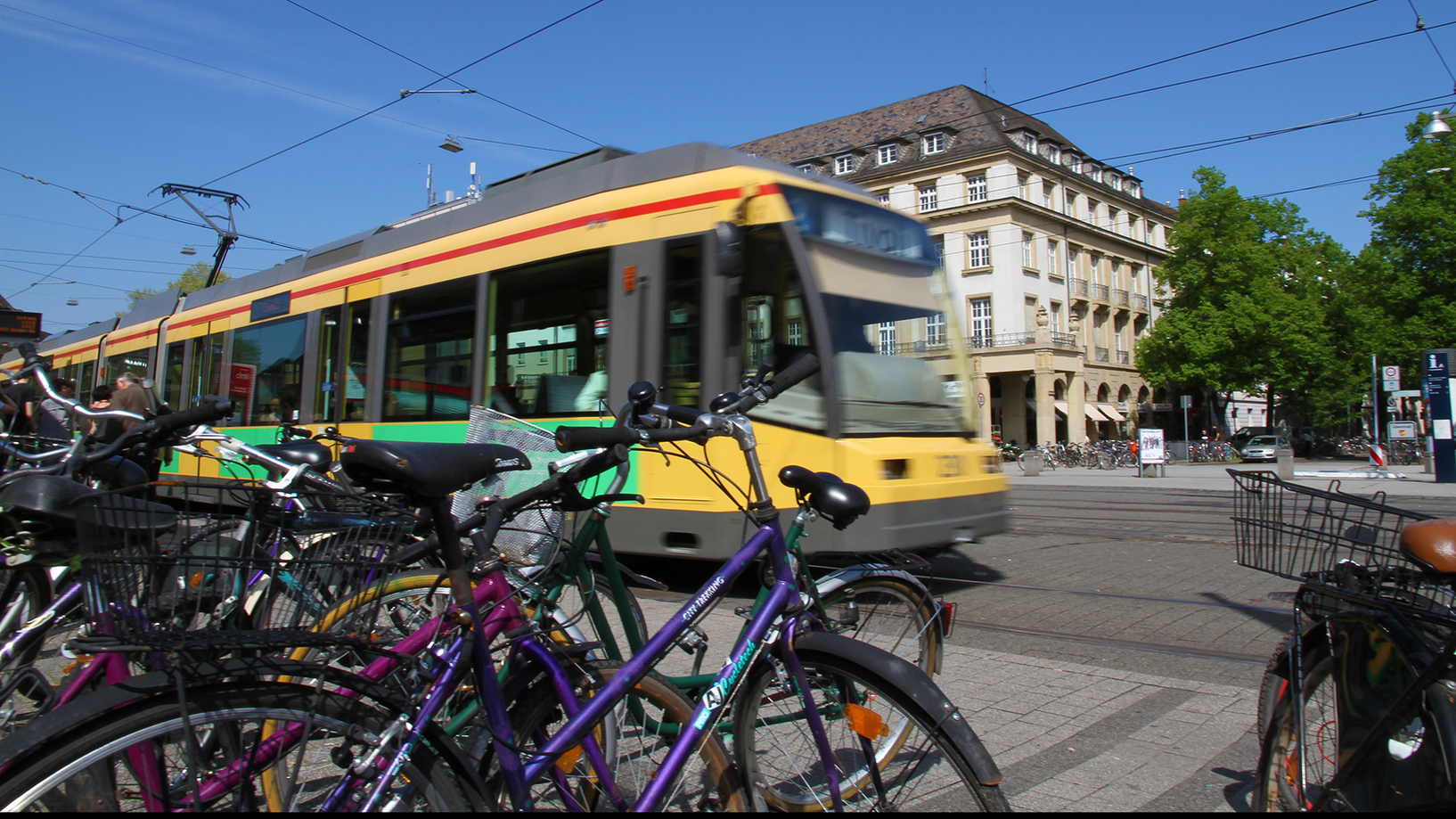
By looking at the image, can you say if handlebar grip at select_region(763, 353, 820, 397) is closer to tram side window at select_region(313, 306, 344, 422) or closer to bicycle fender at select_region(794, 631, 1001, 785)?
bicycle fender at select_region(794, 631, 1001, 785)

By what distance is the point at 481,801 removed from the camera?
64.4 inches

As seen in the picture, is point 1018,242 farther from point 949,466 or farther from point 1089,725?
point 1089,725

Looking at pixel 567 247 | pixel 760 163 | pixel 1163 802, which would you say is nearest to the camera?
pixel 1163 802

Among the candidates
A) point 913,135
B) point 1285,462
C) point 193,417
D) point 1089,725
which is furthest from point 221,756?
point 913,135

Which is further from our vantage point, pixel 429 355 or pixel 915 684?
pixel 429 355

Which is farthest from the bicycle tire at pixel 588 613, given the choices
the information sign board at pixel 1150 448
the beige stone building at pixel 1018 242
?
the beige stone building at pixel 1018 242

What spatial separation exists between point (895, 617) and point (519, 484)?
134cm

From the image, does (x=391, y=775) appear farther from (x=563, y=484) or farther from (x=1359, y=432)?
(x=1359, y=432)

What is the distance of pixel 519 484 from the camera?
314 centimetres

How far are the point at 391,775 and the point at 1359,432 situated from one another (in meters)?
63.4

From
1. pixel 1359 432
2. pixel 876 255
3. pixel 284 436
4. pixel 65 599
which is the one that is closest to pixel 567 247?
pixel 876 255

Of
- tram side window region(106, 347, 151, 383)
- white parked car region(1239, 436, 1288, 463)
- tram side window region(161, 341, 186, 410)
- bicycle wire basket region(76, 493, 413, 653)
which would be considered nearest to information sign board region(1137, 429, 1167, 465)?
white parked car region(1239, 436, 1288, 463)

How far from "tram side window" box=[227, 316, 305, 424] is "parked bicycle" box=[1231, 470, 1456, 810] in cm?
965

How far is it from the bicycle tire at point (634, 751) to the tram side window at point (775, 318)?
159 inches
